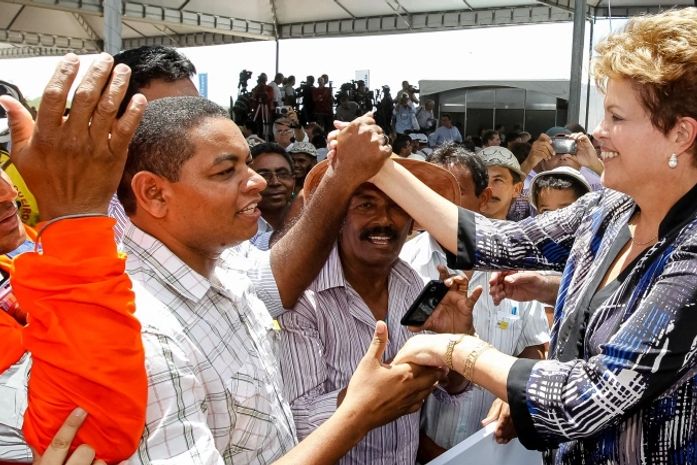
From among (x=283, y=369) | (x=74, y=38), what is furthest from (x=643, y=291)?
(x=74, y=38)

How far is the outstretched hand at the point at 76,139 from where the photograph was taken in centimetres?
107

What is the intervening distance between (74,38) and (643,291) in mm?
19269

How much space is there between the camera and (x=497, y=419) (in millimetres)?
2424

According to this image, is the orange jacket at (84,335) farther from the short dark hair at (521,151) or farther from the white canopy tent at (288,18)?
the white canopy tent at (288,18)

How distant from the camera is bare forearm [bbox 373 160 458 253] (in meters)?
2.18

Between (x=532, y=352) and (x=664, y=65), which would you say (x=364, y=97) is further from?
(x=664, y=65)

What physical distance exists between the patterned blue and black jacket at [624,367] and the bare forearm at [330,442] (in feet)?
1.26

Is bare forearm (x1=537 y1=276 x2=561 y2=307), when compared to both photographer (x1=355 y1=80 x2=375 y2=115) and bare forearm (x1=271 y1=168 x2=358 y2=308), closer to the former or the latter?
bare forearm (x1=271 y1=168 x2=358 y2=308)

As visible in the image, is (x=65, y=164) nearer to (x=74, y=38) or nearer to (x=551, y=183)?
(x=551, y=183)

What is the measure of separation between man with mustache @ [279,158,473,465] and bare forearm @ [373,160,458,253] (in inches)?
9.5

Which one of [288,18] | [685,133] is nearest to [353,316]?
[685,133]

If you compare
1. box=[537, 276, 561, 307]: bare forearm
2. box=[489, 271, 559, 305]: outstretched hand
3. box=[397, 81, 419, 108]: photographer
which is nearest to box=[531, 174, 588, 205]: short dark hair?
box=[537, 276, 561, 307]: bare forearm

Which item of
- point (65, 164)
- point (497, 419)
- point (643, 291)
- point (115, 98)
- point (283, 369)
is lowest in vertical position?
point (497, 419)

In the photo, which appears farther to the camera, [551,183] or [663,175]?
[551,183]
